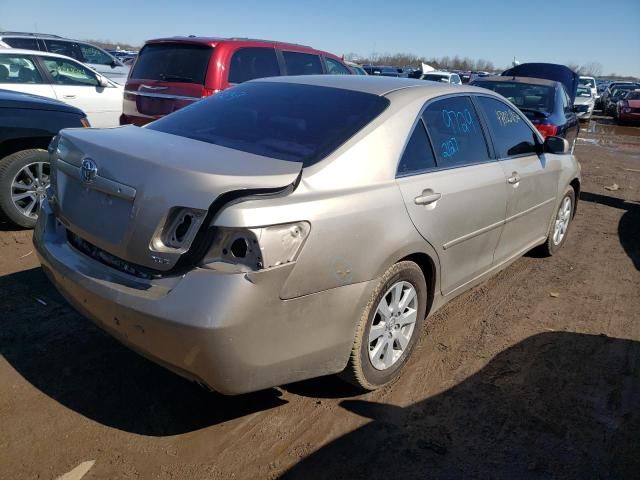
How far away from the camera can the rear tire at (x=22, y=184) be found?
16.1 feet

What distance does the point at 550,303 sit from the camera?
431 centimetres

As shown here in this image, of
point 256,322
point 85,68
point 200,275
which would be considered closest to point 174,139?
point 200,275

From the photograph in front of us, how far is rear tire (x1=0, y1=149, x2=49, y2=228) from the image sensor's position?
4.92 metres

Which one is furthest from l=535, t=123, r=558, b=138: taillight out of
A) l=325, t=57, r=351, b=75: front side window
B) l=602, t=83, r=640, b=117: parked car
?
l=602, t=83, r=640, b=117: parked car

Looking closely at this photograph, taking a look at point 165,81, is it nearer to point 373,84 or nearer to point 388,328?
point 373,84

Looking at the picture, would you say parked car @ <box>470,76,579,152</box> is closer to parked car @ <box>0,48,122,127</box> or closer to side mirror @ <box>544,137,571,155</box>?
side mirror @ <box>544,137,571,155</box>

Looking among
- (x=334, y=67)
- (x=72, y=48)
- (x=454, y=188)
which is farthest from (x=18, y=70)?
(x=454, y=188)

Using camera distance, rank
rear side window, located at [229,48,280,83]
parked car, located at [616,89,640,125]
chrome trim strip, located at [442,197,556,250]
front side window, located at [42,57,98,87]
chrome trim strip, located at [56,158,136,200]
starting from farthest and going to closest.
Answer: parked car, located at [616,89,640,125] → front side window, located at [42,57,98,87] → rear side window, located at [229,48,280,83] → chrome trim strip, located at [442,197,556,250] → chrome trim strip, located at [56,158,136,200]

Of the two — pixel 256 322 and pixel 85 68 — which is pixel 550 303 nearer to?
pixel 256 322

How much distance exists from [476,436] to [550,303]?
202 centimetres

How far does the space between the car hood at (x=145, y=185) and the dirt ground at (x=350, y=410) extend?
2.81ft

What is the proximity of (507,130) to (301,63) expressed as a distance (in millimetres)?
4508

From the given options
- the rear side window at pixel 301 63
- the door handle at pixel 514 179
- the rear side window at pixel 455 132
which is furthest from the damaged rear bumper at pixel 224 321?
the rear side window at pixel 301 63

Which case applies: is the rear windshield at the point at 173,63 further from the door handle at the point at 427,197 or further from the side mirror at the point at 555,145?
the door handle at the point at 427,197
